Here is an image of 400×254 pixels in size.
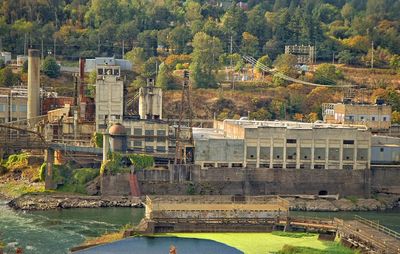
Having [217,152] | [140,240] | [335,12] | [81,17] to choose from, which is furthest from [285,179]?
[335,12]

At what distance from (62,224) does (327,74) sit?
47104 mm

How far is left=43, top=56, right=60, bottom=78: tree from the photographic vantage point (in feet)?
291

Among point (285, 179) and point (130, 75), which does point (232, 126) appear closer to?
point (285, 179)

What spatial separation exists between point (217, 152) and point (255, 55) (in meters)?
41.2

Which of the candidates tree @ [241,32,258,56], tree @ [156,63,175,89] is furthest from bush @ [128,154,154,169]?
tree @ [241,32,258,56]

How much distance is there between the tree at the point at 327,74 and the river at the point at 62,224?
36315mm

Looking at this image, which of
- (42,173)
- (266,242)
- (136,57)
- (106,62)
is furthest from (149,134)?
(136,57)

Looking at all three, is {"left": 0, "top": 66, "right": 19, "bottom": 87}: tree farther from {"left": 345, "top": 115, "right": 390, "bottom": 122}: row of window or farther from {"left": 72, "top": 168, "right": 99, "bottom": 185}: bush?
{"left": 345, "top": 115, "right": 390, "bottom": 122}: row of window

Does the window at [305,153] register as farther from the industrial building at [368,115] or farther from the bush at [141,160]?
the industrial building at [368,115]

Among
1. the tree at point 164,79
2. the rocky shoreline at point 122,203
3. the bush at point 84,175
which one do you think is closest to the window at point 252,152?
the rocky shoreline at point 122,203

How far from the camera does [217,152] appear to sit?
2425 inches

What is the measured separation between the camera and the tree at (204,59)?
90.6 meters

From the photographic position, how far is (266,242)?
1753 inches

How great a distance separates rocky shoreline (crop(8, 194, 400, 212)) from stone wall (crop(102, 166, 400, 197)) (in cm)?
149
